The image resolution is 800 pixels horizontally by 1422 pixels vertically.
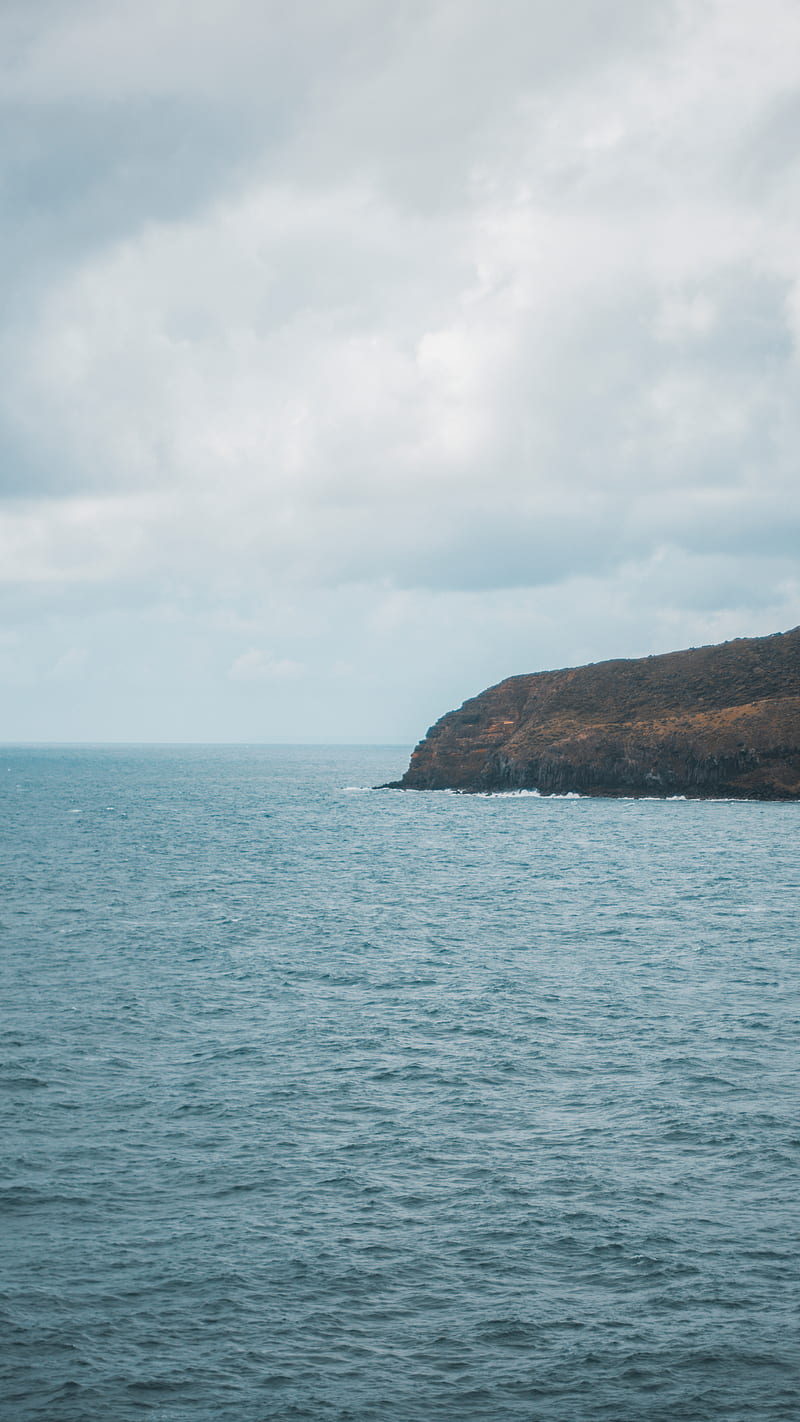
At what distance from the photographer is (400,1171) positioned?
23828mm

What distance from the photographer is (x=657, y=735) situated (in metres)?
163

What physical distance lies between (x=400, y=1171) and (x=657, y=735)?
145320mm

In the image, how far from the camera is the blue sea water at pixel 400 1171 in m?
16.4

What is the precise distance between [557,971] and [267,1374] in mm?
29152

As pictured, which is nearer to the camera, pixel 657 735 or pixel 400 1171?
pixel 400 1171

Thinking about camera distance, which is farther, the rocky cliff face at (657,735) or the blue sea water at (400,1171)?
the rocky cliff face at (657,735)

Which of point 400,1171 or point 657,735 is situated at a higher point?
point 657,735

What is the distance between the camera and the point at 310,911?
6206cm

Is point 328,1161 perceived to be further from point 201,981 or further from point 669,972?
point 669,972

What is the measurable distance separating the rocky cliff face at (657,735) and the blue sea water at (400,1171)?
102198 mm

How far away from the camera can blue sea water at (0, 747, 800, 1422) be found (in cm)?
1639

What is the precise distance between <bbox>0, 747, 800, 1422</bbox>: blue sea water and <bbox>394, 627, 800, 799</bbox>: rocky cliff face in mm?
102198

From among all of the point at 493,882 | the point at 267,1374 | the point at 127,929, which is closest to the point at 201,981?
the point at 127,929

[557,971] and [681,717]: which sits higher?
[681,717]
